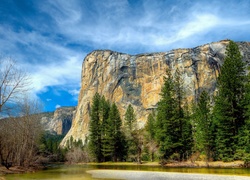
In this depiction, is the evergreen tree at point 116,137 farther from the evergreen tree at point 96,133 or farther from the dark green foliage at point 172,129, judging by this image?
the dark green foliage at point 172,129

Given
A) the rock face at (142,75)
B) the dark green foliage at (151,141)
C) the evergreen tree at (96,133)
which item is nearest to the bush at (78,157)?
the evergreen tree at (96,133)

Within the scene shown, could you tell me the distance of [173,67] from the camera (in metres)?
137

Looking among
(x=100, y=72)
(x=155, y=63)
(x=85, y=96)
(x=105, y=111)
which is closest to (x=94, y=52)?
(x=100, y=72)

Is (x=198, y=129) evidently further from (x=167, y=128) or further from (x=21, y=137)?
(x=21, y=137)

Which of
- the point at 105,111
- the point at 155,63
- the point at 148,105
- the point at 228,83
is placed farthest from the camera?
the point at 155,63

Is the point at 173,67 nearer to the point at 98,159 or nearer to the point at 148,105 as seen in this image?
the point at 148,105

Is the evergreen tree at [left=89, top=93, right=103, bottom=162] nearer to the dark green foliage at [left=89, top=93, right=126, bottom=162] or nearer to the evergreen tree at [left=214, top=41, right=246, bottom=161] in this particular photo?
the dark green foliage at [left=89, top=93, right=126, bottom=162]

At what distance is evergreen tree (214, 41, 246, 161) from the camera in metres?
39.7

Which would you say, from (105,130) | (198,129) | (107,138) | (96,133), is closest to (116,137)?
(107,138)

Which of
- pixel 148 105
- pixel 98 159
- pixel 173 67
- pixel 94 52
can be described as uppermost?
pixel 94 52

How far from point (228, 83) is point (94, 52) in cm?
12859

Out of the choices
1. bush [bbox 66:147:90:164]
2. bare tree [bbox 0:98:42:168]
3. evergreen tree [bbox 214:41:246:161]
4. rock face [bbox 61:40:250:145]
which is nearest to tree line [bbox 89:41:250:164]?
evergreen tree [bbox 214:41:246:161]

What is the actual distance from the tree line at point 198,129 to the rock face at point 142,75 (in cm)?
5920

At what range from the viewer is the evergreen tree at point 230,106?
1561 inches
